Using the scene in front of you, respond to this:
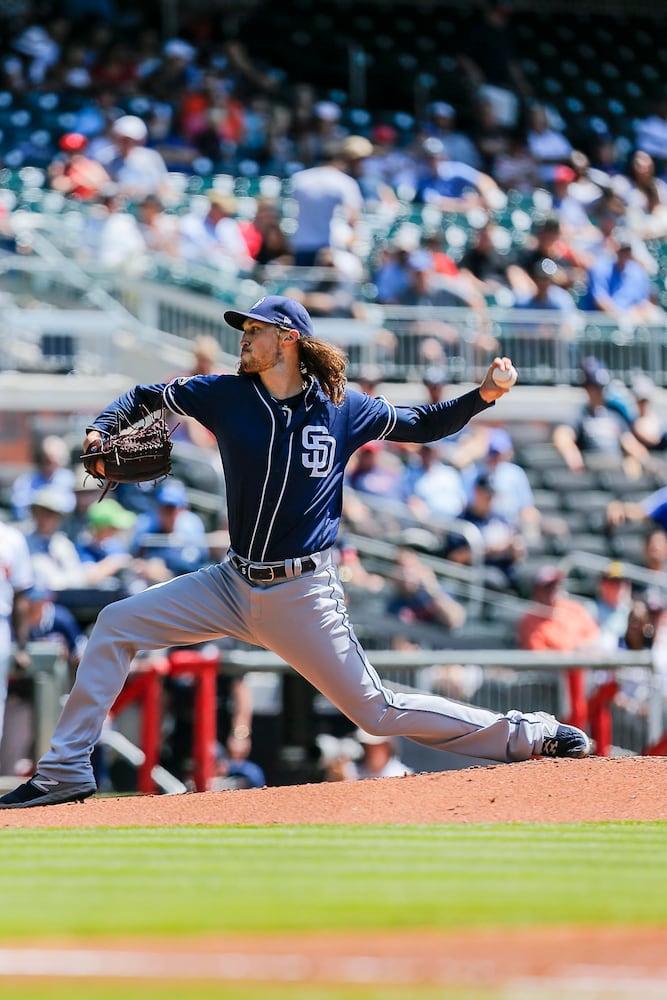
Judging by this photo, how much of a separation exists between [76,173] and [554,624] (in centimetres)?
729

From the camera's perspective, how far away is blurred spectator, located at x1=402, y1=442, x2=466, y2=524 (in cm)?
1413

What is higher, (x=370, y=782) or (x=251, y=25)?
(x=251, y=25)

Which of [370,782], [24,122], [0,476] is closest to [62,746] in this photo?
[370,782]

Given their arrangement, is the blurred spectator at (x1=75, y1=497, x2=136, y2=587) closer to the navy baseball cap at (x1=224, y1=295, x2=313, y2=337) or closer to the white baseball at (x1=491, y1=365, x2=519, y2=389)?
the navy baseball cap at (x1=224, y1=295, x2=313, y2=337)

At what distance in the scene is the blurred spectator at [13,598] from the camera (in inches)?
399

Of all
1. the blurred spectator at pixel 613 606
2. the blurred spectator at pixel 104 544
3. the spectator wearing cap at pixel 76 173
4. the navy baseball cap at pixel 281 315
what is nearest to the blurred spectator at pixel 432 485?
the blurred spectator at pixel 613 606

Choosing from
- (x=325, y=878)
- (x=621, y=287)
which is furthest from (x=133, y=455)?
(x=621, y=287)

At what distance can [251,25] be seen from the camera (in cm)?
2341

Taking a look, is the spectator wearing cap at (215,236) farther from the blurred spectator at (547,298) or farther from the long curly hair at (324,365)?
the long curly hair at (324,365)

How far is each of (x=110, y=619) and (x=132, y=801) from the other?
0.88m

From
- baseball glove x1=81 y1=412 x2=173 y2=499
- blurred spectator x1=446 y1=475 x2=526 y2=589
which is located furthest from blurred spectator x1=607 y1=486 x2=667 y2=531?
baseball glove x1=81 y1=412 x2=173 y2=499

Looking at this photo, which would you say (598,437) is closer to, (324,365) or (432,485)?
(432,485)

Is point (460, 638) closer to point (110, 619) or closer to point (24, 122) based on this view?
point (110, 619)

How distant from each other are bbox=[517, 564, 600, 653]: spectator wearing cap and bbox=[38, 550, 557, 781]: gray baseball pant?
5.09 m
